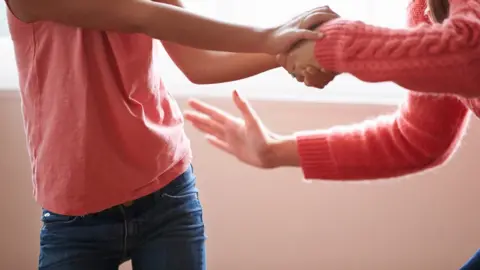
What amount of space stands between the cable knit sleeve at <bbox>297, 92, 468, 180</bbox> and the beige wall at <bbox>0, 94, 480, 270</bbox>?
46 centimetres

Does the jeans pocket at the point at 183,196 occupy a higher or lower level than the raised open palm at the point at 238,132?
lower

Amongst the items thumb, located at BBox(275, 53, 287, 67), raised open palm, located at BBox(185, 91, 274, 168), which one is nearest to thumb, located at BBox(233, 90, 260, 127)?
raised open palm, located at BBox(185, 91, 274, 168)

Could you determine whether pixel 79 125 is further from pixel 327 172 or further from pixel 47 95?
pixel 327 172

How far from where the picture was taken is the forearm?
39.2 inches

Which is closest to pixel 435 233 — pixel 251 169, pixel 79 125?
pixel 251 169

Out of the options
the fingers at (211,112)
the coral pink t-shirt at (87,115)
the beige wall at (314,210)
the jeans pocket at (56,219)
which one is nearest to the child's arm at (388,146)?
the fingers at (211,112)

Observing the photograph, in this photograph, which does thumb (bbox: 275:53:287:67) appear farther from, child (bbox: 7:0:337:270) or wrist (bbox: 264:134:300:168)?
wrist (bbox: 264:134:300:168)

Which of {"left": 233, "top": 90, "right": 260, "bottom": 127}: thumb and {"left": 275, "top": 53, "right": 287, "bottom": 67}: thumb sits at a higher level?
{"left": 275, "top": 53, "right": 287, "bottom": 67}: thumb

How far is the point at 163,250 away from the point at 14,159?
0.67 m

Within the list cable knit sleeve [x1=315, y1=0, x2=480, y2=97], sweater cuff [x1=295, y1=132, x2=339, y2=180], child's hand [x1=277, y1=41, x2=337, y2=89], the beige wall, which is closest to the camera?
cable knit sleeve [x1=315, y1=0, x2=480, y2=97]

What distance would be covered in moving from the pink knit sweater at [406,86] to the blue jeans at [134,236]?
0.20 meters

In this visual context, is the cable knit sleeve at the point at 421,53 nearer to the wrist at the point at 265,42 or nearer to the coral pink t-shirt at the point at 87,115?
Answer: the wrist at the point at 265,42

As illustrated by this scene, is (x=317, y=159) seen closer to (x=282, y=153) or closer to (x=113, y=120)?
(x=282, y=153)

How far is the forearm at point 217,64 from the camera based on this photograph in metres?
1.00
